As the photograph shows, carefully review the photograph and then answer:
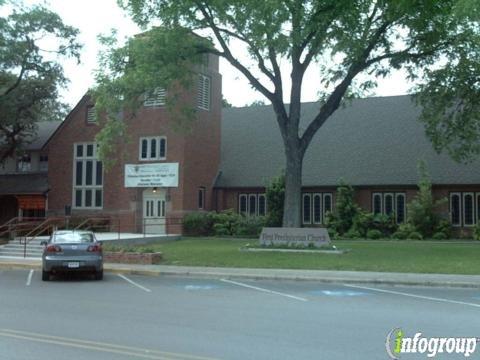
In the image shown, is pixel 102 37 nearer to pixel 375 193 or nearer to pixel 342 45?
pixel 342 45

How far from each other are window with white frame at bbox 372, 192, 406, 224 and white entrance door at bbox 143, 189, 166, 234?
12056 millimetres

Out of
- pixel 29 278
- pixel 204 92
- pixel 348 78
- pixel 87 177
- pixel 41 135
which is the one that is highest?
pixel 204 92

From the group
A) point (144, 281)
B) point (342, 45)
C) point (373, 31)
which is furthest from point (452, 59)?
point (144, 281)

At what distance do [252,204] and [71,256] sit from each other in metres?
21.0

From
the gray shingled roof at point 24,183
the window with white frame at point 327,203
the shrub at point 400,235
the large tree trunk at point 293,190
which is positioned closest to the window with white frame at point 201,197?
the window with white frame at point 327,203

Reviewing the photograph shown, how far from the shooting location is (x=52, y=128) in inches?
1754

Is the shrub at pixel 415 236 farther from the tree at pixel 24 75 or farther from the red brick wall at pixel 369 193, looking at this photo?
the tree at pixel 24 75

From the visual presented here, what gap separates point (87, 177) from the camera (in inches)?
1513

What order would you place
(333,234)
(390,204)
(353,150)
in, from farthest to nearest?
(353,150) < (390,204) < (333,234)

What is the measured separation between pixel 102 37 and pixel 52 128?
787 inches

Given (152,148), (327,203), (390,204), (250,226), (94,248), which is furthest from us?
(152,148)

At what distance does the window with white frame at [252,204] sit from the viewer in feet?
123

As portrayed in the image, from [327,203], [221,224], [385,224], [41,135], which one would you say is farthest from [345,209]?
[41,135]

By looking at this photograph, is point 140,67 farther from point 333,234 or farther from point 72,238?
point 333,234
